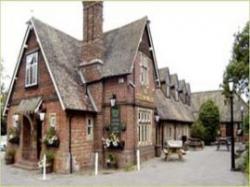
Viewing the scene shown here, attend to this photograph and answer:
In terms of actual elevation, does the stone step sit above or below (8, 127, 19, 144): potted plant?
below

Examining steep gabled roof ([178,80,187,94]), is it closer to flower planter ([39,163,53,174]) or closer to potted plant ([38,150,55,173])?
potted plant ([38,150,55,173])

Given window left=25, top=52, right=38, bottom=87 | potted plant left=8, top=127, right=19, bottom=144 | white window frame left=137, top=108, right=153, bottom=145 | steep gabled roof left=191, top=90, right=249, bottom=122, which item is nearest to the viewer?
window left=25, top=52, right=38, bottom=87

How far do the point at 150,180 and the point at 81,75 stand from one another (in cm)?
909

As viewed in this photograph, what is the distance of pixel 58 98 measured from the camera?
17.8 metres

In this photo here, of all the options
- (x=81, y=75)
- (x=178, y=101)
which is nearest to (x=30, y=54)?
(x=81, y=75)

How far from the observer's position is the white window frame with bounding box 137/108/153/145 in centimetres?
2040

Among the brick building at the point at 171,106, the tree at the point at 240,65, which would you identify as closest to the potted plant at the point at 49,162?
the brick building at the point at 171,106

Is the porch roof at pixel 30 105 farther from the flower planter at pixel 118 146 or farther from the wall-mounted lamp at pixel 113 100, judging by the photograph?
the flower planter at pixel 118 146

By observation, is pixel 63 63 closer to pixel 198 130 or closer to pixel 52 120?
pixel 52 120

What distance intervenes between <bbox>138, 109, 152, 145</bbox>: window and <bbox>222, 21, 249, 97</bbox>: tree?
22.3ft

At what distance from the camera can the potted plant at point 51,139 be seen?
57.6 feet

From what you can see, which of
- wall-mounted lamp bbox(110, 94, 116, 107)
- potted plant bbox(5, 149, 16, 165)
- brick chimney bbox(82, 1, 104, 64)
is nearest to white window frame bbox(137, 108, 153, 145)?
wall-mounted lamp bbox(110, 94, 116, 107)

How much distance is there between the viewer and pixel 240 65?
23078 mm

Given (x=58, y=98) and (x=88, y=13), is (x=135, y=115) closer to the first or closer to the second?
(x=58, y=98)
